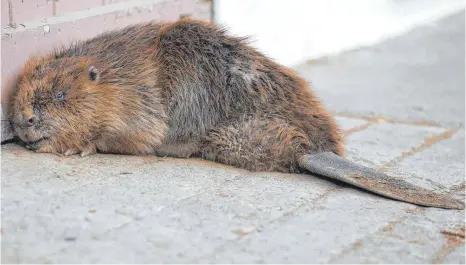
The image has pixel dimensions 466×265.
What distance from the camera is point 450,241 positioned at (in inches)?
117

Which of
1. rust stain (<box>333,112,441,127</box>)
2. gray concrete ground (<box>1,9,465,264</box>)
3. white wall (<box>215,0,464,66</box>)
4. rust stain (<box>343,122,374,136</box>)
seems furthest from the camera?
white wall (<box>215,0,464,66</box>)

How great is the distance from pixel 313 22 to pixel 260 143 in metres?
3.05

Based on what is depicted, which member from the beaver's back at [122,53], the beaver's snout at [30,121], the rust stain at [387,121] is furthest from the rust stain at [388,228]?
the rust stain at [387,121]

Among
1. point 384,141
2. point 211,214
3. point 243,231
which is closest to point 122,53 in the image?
point 211,214

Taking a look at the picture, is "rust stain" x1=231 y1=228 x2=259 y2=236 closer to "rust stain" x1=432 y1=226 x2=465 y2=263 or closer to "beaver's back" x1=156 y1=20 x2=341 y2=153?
"rust stain" x1=432 y1=226 x2=465 y2=263

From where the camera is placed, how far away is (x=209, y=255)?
266 centimetres

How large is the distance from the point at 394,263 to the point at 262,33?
3.48 m

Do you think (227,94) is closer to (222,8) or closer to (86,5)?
(86,5)

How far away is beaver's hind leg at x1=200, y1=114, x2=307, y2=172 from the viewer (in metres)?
3.67

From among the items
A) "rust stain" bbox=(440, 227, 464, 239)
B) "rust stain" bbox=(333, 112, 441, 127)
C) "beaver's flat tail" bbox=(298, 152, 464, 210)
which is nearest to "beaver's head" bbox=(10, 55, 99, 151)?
"beaver's flat tail" bbox=(298, 152, 464, 210)

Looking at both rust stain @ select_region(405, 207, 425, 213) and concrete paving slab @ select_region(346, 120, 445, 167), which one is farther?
concrete paving slab @ select_region(346, 120, 445, 167)

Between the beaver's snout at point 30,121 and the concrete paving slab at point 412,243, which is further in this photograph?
the beaver's snout at point 30,121

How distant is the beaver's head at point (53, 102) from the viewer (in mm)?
3598

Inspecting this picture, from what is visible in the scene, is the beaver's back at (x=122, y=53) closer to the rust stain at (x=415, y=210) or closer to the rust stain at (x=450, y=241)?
the rust stain at (x=415, y=210)
